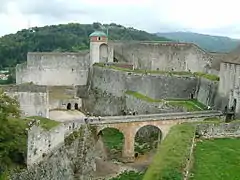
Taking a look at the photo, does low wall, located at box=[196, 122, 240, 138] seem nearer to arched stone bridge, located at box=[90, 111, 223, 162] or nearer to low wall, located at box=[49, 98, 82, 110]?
arched stone bridge, located at box=[90, 111, 223, 162]

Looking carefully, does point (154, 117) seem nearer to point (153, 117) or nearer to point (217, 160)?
point (153, 117)

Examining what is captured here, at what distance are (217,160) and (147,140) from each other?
2176 cm

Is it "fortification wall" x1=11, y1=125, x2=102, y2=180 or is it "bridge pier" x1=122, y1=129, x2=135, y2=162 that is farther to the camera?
"bridge pier" x1=122, y1=129, x2=135, y2=162

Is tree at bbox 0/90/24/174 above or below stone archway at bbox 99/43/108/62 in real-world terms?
below

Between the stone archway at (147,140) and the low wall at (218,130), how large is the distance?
12321mm

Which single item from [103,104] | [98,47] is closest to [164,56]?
[98,47]

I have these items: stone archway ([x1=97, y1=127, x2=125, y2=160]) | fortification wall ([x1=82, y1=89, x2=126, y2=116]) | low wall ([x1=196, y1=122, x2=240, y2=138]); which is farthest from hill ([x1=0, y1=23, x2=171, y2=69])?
low wall ([x1=196, y1=122, x2=240, y2=138])

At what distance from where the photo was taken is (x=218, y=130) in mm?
26781

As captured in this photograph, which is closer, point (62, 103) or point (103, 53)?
point (62, 103)

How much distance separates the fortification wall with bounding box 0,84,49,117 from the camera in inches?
1296

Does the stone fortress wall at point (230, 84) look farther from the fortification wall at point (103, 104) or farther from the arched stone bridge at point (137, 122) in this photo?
the fortification wall at point (103, 104)

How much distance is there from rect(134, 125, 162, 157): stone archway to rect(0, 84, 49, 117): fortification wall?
8868mm

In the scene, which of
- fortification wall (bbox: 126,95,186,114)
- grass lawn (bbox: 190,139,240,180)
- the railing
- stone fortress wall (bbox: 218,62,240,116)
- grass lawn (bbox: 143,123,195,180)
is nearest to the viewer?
grass lawn (bbox: 143,123,195,180)

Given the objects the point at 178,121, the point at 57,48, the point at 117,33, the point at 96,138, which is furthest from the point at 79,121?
the point at 117,33
